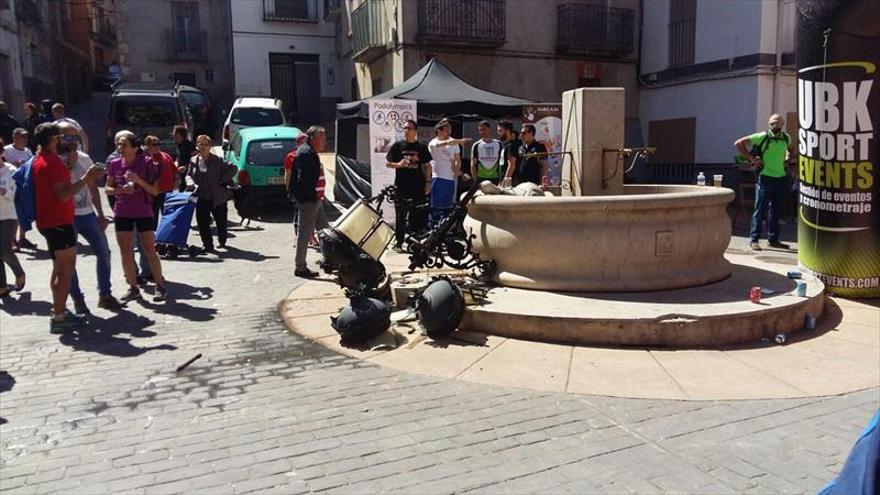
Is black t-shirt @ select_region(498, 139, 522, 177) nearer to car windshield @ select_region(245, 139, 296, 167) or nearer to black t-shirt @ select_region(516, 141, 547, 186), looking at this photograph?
black t-shirt @ select_region(516, 141, 547, 186)

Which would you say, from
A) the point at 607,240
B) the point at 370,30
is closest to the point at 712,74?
the point at 370,30

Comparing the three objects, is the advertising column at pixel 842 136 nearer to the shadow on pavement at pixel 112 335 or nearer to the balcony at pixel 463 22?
the shadow on pavement at pixel 112 335

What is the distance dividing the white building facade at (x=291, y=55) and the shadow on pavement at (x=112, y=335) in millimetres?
23981

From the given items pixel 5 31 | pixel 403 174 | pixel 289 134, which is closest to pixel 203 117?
pixel 5 31

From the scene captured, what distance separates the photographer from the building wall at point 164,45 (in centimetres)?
3081

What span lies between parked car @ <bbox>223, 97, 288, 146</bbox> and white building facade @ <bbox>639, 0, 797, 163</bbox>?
1187cm

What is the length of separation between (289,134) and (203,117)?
35.4ft

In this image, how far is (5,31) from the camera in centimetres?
2278

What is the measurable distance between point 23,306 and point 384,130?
22.2 feet

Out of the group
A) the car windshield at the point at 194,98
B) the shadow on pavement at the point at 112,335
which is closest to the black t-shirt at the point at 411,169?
the shadow on pavement at the point at 112,335

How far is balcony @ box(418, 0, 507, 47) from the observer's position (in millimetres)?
19219

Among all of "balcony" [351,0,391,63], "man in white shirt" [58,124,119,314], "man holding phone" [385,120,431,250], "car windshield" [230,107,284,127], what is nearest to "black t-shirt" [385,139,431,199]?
"man holding phone" [385,120,431,250]

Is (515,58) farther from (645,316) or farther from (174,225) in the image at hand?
(645,316)

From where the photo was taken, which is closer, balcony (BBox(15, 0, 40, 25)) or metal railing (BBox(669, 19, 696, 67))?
metal railing (BBox(669, 19, 696, 67))
